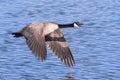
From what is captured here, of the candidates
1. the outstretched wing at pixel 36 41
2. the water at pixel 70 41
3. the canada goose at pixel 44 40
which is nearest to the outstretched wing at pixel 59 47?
the canada goose at pixel 44 40

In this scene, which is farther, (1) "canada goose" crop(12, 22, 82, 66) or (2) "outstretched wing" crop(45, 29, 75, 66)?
(2) "outstretched wing" crop(45, 29, 75, 66)

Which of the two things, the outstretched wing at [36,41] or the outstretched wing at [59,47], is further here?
the outstretched wing at [59,47]

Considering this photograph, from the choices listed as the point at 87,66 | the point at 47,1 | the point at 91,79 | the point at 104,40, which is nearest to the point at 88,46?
the point at 104,40

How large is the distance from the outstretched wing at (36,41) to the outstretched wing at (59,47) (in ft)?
1.58

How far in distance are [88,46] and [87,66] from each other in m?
1.55

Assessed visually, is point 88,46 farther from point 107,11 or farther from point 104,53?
point 107,11

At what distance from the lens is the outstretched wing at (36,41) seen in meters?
8.92

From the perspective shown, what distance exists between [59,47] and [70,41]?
350 centimetres

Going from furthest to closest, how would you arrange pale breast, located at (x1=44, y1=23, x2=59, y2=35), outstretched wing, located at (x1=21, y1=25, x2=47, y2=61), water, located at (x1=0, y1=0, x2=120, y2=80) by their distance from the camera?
1. water, located at (x1=0, y1=0, x2=120, y2=80)
2. pale breast, located at (x1=44, y1=23, x2=59, y2=35)
3. outstretched wing, located at (x1=21, y1=25, x2=47, y2=61)

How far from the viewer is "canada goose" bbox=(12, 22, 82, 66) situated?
355 inches

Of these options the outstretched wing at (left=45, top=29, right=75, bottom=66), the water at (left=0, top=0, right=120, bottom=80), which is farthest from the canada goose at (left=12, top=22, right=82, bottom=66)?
the water at (left=0, top=0, right=120, bottom=80)

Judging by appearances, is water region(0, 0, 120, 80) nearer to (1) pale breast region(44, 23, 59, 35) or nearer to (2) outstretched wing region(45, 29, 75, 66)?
(2) outstretched wing region(45, 29, 75, 66)

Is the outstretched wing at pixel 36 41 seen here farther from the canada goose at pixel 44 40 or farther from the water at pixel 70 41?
the water at pixel 70 41

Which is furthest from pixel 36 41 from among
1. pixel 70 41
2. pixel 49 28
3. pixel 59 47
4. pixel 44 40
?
pixel 70 41
